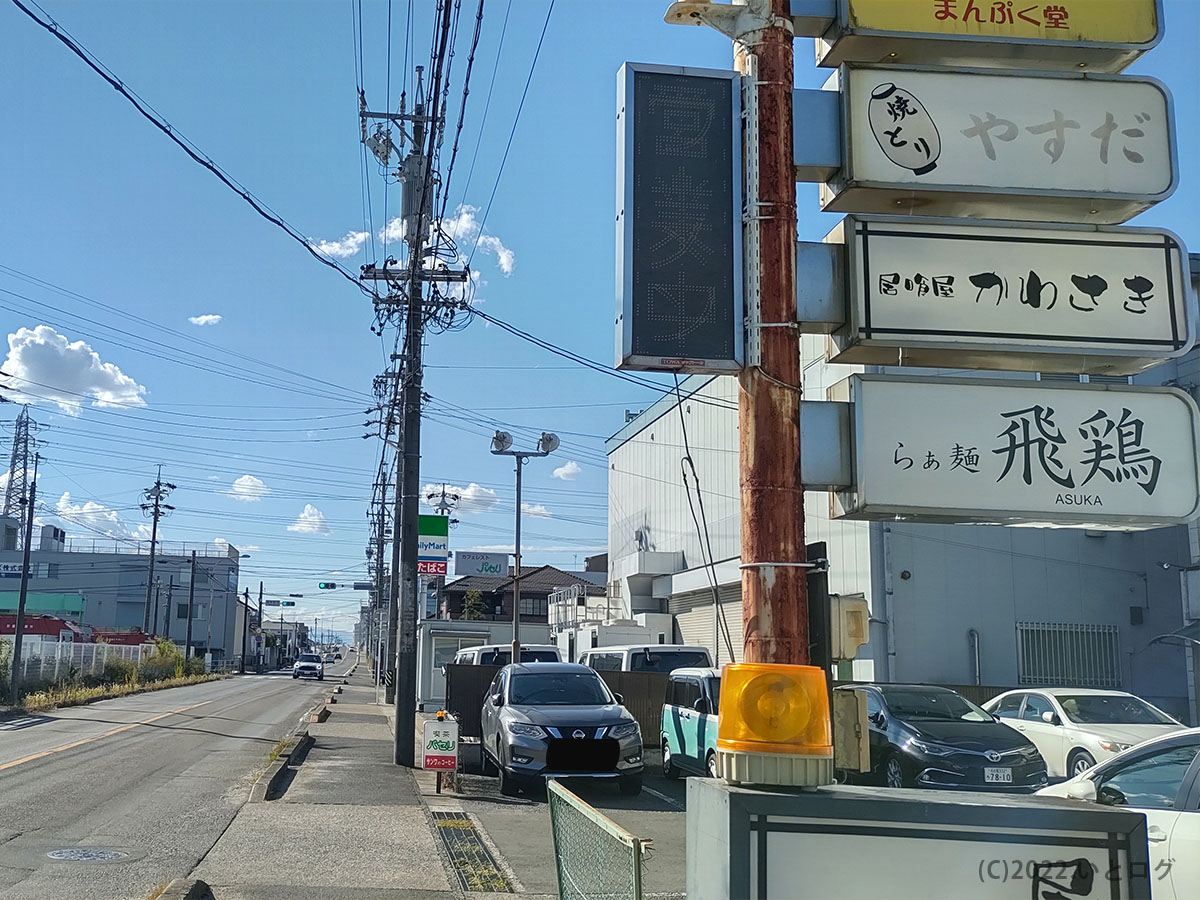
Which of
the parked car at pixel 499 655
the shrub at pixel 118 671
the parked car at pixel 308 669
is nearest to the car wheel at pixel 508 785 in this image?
the parked car at pixel 499 655

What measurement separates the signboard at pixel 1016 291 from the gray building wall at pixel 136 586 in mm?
91108

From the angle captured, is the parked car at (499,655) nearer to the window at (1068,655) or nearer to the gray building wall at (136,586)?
the window at (1068,655)

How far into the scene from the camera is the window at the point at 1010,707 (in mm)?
17380

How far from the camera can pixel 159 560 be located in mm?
98688

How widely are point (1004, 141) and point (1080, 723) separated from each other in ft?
42.2

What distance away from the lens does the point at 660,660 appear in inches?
861

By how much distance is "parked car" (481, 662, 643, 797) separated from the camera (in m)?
14.4

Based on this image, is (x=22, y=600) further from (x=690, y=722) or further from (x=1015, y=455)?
(x=1015, y=455)

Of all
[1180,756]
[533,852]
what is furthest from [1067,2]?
[533,852]

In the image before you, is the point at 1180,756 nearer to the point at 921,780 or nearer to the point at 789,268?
the point at 789,268

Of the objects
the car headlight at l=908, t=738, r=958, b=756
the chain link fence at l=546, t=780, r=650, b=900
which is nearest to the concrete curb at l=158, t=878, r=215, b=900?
the chain link fence at l=546, t=780, r=650, b=900

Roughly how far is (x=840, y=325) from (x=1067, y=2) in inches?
81.0

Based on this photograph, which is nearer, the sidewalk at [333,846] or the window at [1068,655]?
the sidewalk at [333,846]

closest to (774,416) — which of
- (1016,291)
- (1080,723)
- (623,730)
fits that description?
(1016,291)
